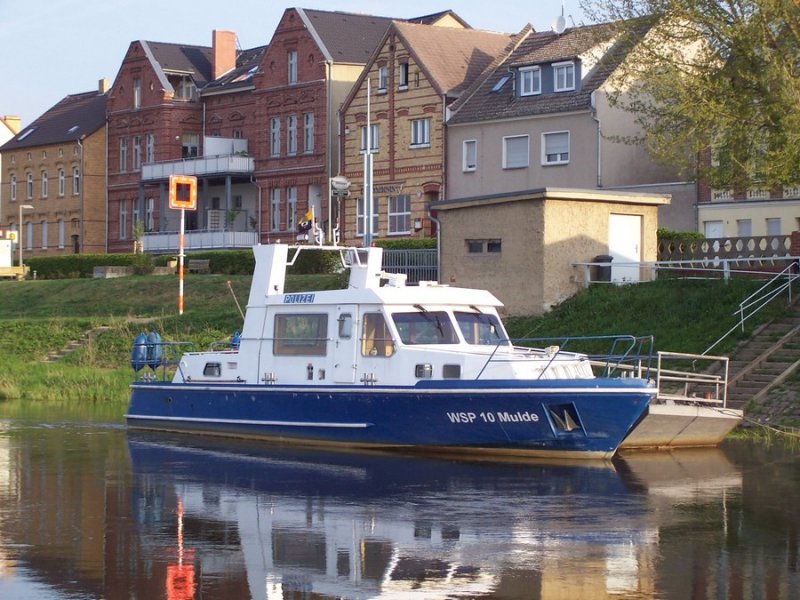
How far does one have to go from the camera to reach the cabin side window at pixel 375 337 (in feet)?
75.4

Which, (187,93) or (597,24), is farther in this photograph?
(187,93)

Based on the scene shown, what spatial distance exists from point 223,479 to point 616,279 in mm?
17622

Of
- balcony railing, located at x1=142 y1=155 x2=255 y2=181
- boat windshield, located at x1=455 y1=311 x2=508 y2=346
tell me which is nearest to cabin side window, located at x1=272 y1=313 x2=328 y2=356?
boat windshield, located at x1=455 y1=311 x2=508 y2=346

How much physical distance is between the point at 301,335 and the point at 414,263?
2133 cm

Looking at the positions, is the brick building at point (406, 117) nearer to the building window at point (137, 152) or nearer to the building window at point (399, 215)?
the building window at point (399, 215)

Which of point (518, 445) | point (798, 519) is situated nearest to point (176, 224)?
point (518, 445)

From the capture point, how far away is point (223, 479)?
20.3 meters

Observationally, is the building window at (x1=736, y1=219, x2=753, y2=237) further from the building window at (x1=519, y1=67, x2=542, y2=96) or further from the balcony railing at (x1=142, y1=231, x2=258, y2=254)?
the balcony railing at (x1=142, y1=231, x2=258, y2=254)

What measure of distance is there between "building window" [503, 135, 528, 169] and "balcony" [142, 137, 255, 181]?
49.8 ft

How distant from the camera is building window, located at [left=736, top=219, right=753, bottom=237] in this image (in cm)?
4938

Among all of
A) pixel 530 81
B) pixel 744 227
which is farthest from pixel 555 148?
pixel 744 227

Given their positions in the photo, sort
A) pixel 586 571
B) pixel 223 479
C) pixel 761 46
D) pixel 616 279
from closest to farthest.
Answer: pixel 586 571, pixel 223 479, pixel 761 46, pixel 616 279

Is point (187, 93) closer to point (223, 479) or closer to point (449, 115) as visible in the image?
point (449, 115)

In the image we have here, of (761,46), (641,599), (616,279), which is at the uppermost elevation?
(761,46)
